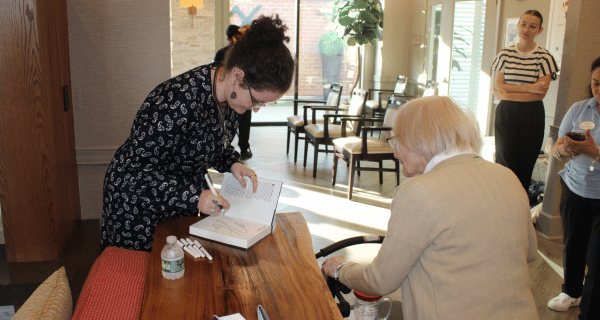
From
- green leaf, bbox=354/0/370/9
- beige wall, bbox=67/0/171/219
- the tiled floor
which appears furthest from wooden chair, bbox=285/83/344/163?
beige wall, bbox=67/0/171/219

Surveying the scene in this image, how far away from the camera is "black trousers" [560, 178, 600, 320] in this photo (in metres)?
2.43

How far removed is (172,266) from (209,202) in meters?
0.31

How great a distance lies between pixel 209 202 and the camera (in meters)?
1.72

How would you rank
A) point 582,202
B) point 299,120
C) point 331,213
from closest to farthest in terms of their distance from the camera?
point 582,202 → point 331,213 → point 299,120

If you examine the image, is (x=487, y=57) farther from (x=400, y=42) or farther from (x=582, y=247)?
(x=582, y=247)

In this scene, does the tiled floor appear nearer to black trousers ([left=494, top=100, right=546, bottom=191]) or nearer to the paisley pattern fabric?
black trousers ([left=494, top=100, right=546, bottom=191])

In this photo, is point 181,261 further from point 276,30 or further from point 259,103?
point 276,30

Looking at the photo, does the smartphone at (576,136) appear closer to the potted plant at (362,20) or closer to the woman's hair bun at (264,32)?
the woman's hair bun at (264,32)

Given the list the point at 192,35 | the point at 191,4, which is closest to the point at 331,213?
the point at 191,4

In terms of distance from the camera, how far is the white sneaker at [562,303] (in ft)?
9.27

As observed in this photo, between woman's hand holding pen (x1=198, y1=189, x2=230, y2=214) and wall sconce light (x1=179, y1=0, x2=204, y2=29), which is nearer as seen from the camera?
woman's hand holding pen (x1=198, y1=189, x2=230, y2=214)

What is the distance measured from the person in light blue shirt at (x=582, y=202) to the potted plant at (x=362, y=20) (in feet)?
20.3

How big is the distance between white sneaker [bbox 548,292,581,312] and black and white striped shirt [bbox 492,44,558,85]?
1.83 m

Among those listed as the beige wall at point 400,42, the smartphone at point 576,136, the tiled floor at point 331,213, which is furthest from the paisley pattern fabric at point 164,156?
the beige wall at point 400,42
